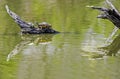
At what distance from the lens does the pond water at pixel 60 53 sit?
7172 millimetres

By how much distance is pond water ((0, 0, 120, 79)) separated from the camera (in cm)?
717

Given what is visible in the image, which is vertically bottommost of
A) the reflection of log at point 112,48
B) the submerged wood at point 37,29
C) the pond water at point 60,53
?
the reflection of log at point 112,48

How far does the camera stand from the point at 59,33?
1116 centimetres

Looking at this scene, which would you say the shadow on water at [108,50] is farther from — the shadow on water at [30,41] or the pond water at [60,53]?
the shadow on water at [30,41]

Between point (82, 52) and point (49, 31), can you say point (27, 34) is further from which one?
point (82, 52)

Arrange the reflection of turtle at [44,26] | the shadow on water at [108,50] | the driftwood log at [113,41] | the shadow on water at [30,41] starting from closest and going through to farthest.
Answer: the shadow on water at [108,50] → the driftwood log at [113,41] → the shadow on water at [30,41] → the reflection of turtle at [44,26]

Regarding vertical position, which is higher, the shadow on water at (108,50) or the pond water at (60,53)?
the pond water at (60,53)

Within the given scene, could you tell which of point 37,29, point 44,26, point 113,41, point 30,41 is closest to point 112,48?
point 113,41

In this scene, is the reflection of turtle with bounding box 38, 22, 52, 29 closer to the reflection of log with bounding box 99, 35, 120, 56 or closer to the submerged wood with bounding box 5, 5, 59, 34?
the submerged wood with bounding box 5, 5, 59, 34

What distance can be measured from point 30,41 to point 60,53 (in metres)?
1.85

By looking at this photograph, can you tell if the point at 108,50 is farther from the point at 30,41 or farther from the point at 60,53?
the point at 30,41

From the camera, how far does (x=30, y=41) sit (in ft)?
34.1

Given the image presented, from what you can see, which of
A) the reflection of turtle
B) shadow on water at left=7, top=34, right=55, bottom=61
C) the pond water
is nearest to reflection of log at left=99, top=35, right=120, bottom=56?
the pond water

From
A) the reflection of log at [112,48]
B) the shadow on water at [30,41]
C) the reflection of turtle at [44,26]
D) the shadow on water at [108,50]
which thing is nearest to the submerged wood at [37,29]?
the reflection of turtle at [44,26]
